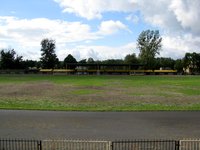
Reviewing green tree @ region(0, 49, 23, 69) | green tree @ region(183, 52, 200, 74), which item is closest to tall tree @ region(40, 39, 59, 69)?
green tree @ region(0, 49, 23, 69)

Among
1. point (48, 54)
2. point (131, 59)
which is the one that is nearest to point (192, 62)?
point (131, 59)

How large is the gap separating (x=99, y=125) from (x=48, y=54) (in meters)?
167

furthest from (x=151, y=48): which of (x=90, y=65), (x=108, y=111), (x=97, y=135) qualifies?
(x=97, y=135)

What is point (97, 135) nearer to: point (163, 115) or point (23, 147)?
point (23, 147)

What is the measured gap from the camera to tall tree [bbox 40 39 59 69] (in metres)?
184

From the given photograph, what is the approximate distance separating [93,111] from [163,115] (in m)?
5.40

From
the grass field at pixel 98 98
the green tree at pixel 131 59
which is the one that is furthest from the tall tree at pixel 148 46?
the grass field at pixel 98 98

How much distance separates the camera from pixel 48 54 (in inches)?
7269

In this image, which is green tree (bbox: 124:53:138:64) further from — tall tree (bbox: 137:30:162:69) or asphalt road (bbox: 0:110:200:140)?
asphalt road (bbox: 0:110:200:140)

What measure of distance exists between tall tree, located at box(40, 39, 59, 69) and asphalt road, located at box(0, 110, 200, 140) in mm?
159929

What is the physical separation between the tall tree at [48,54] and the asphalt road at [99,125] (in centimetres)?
15993

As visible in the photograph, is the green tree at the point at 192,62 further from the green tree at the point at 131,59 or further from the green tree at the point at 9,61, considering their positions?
the green tree at the point at 9,61

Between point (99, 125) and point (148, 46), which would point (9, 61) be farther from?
point (99, 125)

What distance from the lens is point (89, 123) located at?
20.8 m
